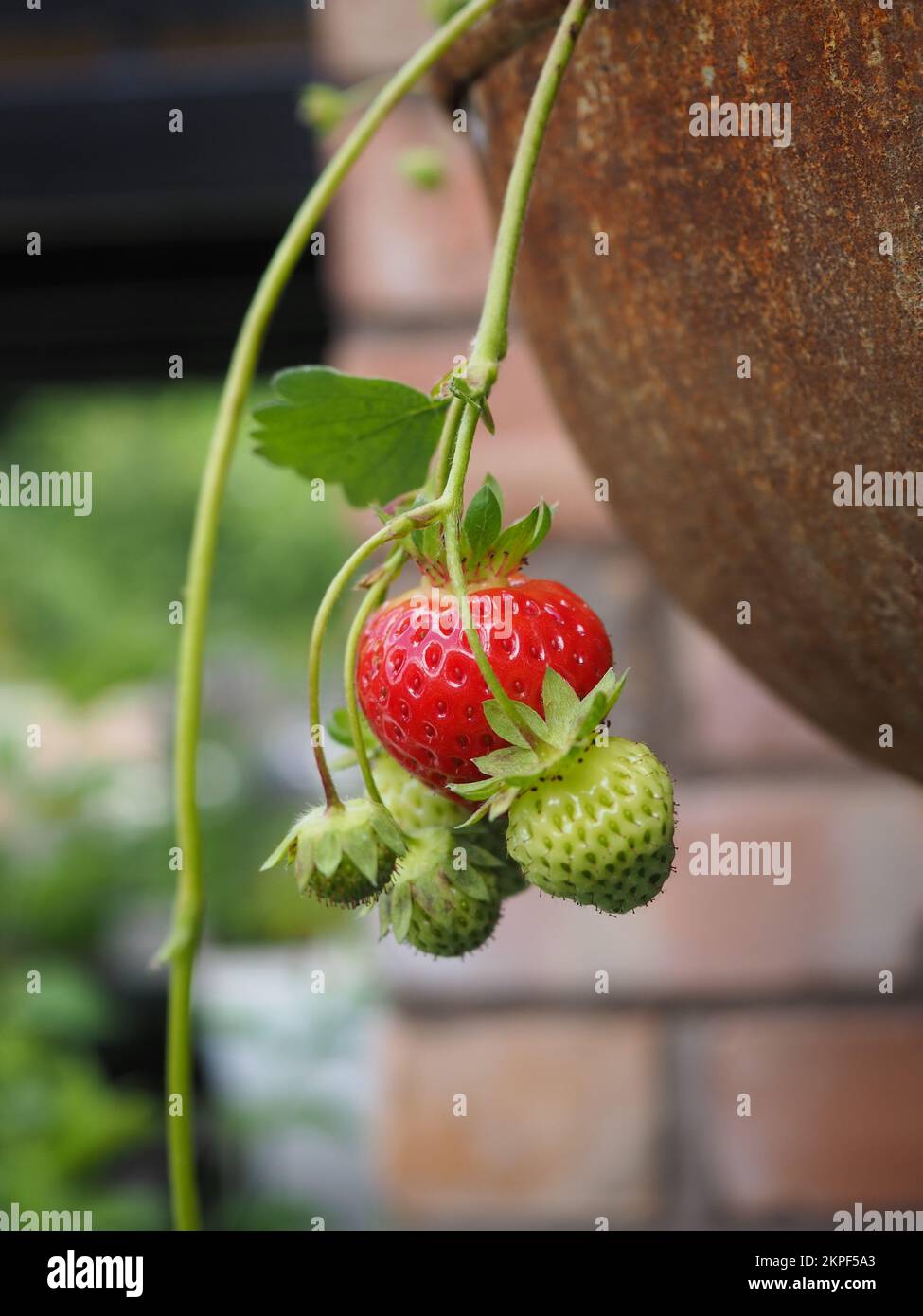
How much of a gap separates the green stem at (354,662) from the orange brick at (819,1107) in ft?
1.52

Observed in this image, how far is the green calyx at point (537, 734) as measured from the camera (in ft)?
0.66

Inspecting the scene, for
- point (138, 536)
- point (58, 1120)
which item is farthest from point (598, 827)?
point (138, 536)

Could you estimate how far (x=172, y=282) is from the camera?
39.9 inches

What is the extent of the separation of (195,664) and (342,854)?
9cm

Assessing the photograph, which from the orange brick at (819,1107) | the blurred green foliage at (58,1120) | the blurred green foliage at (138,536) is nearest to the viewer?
the orange brick at (819,1107)

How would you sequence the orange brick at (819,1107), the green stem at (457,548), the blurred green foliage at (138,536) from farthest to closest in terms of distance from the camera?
the blurred green foliage at (138,536) < the orange brick at (819,1107) < the green stem at (457,548)

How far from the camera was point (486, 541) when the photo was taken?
228 millimetres

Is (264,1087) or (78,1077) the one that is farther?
(264,1087)

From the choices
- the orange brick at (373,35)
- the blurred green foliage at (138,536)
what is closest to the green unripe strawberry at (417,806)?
the orange brick at (373,35)

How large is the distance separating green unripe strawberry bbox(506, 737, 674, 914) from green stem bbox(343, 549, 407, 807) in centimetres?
2

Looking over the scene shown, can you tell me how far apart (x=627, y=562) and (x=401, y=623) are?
1.45 feet

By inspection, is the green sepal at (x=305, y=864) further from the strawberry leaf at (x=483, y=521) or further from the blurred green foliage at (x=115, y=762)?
the blurred green foliage at (x=115, y=762)
